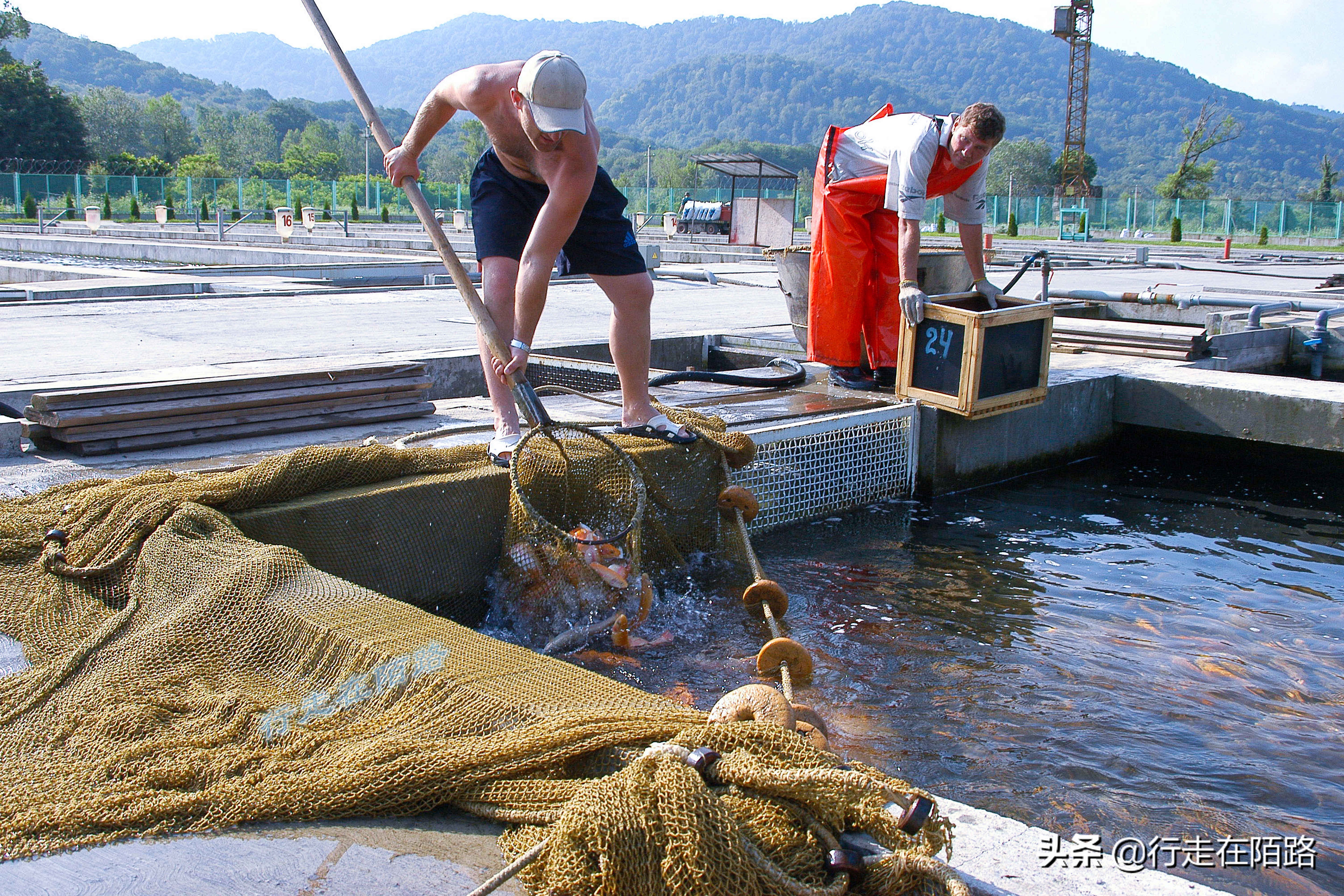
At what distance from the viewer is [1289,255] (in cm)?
2989

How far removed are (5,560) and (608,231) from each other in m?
2.40

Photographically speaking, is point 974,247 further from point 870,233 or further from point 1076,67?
point 1076,67

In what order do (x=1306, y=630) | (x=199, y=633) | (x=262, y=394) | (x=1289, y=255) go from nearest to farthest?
(x=199, y=633) < (x=1306, y=630) < (x=262, y=394) < (x=1289, y=255)

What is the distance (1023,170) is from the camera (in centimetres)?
10138

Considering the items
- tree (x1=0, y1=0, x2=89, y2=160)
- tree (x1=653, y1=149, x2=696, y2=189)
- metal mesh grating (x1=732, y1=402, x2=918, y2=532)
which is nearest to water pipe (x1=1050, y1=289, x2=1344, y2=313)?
metal mesh grating (x1=732, y1=402, x2=918, y2=532)

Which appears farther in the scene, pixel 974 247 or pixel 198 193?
pixel 198 193

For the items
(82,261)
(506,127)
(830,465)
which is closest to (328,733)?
(506,127)

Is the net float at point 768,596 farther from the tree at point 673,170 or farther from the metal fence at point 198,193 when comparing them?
the tree at point 673,170

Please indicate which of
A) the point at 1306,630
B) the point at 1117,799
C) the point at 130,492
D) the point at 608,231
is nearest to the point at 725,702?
the point at 1117,799

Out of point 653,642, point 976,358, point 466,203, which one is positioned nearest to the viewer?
point 653,642

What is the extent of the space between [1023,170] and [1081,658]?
107 meters

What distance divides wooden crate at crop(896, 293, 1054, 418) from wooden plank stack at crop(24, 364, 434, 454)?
8.78 ft

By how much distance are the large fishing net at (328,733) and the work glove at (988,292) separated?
431 centimetres

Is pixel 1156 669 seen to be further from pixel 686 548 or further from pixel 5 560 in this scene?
pixel 5 560
